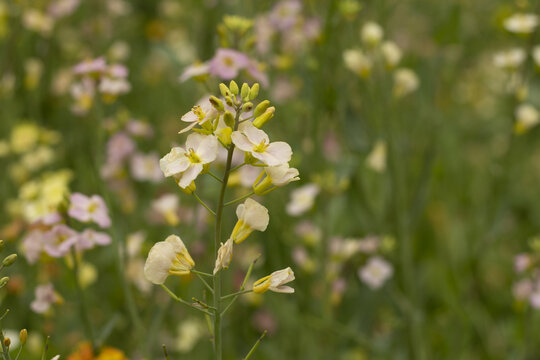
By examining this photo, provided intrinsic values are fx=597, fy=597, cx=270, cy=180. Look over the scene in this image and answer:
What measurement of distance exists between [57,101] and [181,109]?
43 cm

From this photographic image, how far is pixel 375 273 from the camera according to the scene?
4.25 ft

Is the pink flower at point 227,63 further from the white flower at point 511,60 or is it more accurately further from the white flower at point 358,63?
the white flower at point 511,60

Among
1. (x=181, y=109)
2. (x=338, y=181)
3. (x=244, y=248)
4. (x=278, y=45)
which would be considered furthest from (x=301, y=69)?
(x=181, y=109)

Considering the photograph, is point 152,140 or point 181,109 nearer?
point 152,140

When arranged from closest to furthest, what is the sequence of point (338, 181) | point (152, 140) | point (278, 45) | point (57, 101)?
point (338, 181) → point (278, 45) → point (57, 101) → point (152, 140)

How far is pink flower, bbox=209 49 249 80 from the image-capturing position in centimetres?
93

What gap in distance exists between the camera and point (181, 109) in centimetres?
212

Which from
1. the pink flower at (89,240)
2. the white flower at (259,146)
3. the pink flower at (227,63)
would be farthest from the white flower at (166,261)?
the pink flower at (227,63)

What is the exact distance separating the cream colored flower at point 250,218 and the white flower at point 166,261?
51mm

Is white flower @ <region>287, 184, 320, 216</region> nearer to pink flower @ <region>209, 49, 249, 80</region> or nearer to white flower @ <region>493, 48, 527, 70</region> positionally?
pink flower @ <region>209, 49, 249, 80</region>

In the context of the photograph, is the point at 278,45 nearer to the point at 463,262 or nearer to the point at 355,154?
the point at 355,154

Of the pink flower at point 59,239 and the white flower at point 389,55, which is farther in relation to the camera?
the white flower at point 389,55

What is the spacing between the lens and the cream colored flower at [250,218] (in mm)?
543

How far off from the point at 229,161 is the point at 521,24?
95 cm
